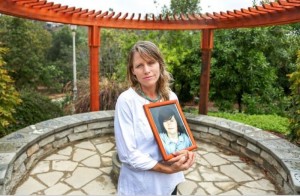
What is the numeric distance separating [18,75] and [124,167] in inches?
539

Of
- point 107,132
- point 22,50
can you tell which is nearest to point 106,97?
point 107,132

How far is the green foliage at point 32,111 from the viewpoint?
14.6 feet

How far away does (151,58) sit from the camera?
1352 mm

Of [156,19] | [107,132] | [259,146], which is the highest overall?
[156,19]

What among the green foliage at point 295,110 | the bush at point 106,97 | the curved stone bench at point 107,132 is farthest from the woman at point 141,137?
the bush at point 106,97

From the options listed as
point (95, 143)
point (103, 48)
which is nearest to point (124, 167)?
point (95, 143)

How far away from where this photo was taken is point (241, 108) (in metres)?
8.02

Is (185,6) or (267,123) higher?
(185,6)

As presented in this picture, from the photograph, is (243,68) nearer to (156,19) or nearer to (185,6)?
(156,19)

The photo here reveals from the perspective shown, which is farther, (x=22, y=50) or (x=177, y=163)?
(x=22, y=50)

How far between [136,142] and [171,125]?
196mm

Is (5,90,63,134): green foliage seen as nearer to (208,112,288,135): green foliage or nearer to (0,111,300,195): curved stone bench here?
(0,111,300,195): curved stone bench

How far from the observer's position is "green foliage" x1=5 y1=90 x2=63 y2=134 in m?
4.46

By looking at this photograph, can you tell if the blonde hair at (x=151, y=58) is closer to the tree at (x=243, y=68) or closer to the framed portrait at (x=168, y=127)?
the framed portrait at (x=168, y=127)
